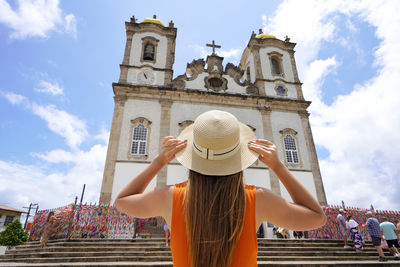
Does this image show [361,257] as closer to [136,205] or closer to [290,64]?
[136,205]

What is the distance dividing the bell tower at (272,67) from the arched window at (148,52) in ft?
29.3

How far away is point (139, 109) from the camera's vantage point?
15859 millimetres

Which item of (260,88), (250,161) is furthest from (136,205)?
(260,88)

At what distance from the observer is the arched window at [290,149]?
16.3m

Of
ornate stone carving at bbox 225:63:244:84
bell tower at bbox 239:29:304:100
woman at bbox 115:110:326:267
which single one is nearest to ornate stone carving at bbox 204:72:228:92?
ornate stone carving at bbox 225:63:244:84

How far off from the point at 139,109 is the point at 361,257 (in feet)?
45.9

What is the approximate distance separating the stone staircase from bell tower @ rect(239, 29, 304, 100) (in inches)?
497

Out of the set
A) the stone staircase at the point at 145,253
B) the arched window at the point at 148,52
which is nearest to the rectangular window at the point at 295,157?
→ the stone staircase at the point at 145,253

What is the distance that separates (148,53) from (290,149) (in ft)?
44.2

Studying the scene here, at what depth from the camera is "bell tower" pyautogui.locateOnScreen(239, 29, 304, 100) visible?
63.0 feet

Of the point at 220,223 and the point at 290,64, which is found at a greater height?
the point at 290,64

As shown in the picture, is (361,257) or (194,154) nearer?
(194,154)

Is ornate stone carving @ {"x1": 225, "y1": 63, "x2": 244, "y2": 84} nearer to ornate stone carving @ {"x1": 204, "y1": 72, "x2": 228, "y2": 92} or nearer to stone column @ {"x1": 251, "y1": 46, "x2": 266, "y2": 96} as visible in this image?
ornate stone carving @ {"x1": 204, "y1": 72, "x2": 228, "y2": 92}

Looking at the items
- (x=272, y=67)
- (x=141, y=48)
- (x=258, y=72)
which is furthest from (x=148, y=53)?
(x=272, y=67)
